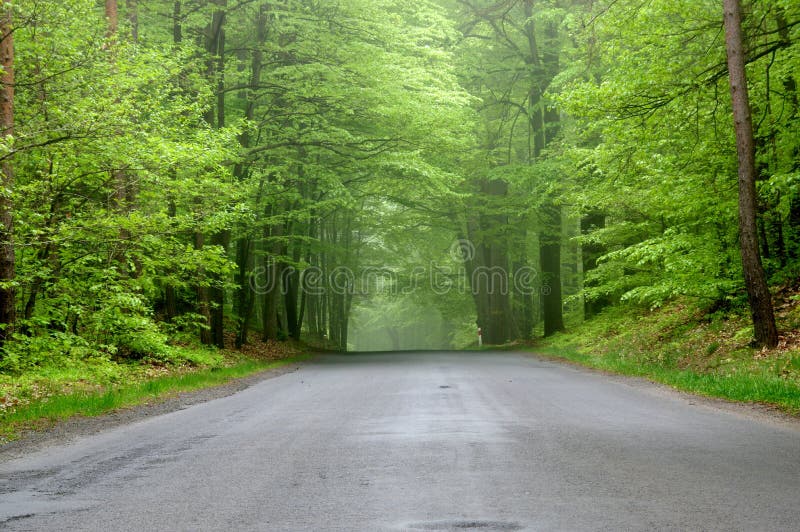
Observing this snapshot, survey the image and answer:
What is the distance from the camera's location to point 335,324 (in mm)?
48219

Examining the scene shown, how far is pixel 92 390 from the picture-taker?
1245 centimetres

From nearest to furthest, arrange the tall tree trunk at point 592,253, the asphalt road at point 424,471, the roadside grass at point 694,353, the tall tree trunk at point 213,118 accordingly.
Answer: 1. the asphalt road at point 424,471
2. the roadside grass at point 694,353
3. the tall tree trunk at point 213,118
4. the tall tree trunk at point 592,253

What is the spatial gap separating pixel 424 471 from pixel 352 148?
1884cm

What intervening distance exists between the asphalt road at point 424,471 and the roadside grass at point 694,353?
1.25 m

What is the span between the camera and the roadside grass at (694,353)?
35.5ft

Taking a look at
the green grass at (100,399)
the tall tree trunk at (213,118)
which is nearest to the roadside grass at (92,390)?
the green grass at (100,399)

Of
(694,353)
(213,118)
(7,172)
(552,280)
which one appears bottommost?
(694,353)

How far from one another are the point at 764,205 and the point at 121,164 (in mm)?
14171

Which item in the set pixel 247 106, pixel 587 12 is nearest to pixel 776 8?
pixel 587 12

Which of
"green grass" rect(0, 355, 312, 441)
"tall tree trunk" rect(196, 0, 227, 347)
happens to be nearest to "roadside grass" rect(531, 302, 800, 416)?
"green grass" rect(0, 355, 312, 441)

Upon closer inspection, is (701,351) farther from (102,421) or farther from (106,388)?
(106,388)

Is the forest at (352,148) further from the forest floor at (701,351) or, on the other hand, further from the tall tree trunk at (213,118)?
the forest floor at (701,351)

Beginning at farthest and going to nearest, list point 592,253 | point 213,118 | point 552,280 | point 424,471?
point 552,280
point 592,253
point 213,118
point 424,471

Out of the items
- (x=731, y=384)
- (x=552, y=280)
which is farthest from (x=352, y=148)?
(x=731, y=384)
